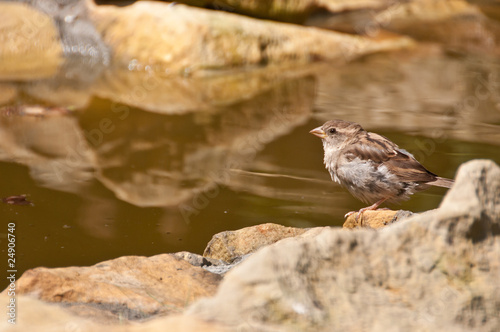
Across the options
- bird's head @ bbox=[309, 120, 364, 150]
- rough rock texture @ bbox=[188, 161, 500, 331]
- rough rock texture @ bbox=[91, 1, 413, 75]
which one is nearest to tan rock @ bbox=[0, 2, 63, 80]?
rough rock texture @ bbox=[91, 1, 413, 75]

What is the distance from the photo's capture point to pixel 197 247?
5.69m

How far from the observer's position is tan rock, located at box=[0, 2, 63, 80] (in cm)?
1186

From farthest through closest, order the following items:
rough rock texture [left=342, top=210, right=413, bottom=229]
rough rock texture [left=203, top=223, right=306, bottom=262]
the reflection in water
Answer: the reflection in water → rough rock texture [left=203, top=223, right=306, bottom=262] → rough rock texture [left=342, top=210, right=413, bottom=229]

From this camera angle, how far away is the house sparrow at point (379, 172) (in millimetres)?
5535

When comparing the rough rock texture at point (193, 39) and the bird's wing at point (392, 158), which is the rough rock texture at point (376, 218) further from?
the rough rock texture at point (193, 39)

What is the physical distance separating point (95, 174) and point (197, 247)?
197cm

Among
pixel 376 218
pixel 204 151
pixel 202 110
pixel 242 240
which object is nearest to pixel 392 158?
pixel 376 218

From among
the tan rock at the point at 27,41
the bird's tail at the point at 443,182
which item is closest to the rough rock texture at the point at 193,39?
the tan rock at the point at 27,41

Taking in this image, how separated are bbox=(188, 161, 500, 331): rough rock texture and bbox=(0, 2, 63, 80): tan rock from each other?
9409 millimetres

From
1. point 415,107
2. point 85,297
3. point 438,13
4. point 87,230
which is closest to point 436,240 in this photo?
point 85,297

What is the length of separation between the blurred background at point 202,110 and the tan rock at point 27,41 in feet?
0.09

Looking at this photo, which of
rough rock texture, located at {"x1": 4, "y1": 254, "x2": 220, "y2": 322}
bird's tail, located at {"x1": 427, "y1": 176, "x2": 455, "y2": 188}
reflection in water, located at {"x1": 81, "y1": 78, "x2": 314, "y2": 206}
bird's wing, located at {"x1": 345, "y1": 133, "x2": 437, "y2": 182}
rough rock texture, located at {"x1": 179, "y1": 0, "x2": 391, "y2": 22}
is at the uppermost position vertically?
rough rock texture, located at {"x1": 179, "y1": 0, "x2": 391, "y2": 22}

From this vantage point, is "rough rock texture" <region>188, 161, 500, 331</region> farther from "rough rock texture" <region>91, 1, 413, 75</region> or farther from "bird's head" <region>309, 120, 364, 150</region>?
"rough rock texture" <region>91, 1, 413, 75</region>

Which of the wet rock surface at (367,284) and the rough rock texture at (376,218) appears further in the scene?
the rough rock texture at (376,218)
